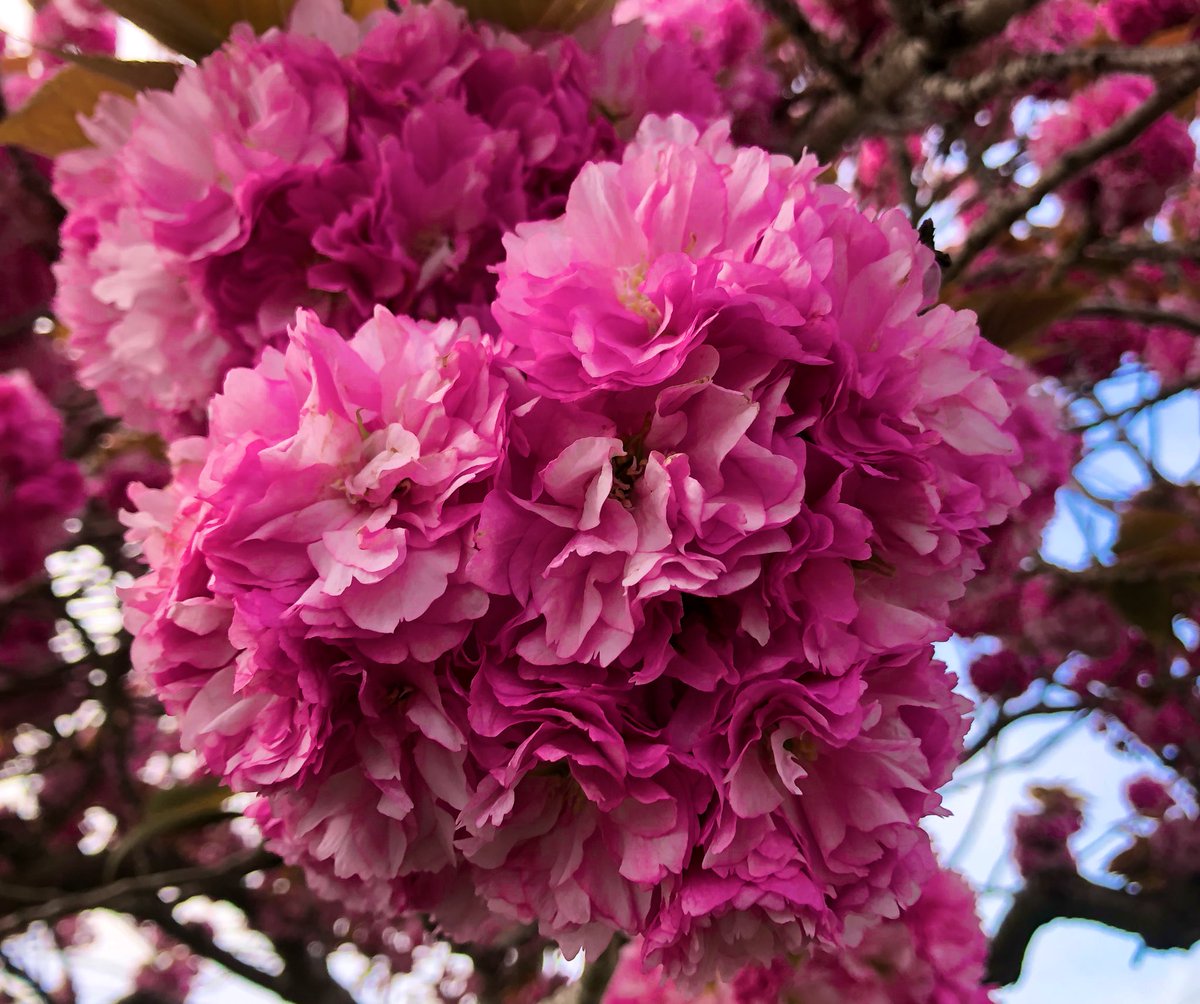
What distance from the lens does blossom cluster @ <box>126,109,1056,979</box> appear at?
321 millimetres

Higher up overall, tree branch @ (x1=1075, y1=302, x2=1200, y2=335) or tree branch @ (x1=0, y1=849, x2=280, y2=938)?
tree branch @ (x1=1075, y1=302, x2=1200, y2=335)

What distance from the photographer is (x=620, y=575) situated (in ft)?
1.06

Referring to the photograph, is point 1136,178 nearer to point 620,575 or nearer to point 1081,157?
point 1081,157

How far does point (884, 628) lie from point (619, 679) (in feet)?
0.32

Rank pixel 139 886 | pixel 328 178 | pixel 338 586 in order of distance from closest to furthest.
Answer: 1. pixel 338 586
2. pixel 328 178
3. pixel 139 886

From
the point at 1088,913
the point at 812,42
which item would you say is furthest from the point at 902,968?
the point at 1088,913

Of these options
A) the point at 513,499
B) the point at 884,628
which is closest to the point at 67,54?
the point at 513,499

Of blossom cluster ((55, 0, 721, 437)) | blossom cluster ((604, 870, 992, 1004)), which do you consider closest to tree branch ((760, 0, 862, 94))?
blossom cluster ((55, 0, 721, 437))

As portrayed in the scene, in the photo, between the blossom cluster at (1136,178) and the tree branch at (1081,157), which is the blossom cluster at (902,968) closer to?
the tree branch at (1081,157)

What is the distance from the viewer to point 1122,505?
2092 millimetres

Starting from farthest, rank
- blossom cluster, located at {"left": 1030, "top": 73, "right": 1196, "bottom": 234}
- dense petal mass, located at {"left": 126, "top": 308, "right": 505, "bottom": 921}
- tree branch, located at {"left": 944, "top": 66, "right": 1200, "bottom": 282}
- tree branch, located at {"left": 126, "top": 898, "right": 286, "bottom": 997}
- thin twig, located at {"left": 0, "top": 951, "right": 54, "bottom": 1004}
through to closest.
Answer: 1. thin twig, located at {"left": 0, "top": 951, "right": 54, "bottom": 1004}
2. tree branch, located at {"left": 126, "top": 898, "right": 286, "bottom": 997}
3. blossom cluster, located at {"left": 1030, "top": 73, "right": 1196, "bottom": 234}
4. tree branch, located at {"left": 944, "top": 66, "right": 1200, "bottom": 282}
5. dense petal mass, located at {"left": 126, "top": 308, "right": 505, "bottom": 921}

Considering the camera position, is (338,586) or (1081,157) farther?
(1081,157)

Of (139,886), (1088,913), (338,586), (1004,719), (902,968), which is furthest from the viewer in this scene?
(1088,913)

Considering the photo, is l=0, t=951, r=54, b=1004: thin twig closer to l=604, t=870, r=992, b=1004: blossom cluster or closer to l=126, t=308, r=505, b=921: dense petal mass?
l=604, t=870, r=992, b=1004: blossom cluster
